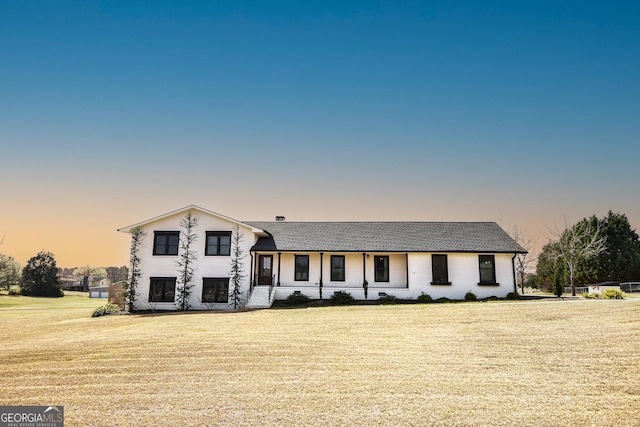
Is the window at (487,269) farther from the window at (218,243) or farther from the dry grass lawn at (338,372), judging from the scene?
the window at (218,243)

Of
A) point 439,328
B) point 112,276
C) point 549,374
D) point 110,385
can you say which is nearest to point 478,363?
point 549,374

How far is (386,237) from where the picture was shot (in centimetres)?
3162

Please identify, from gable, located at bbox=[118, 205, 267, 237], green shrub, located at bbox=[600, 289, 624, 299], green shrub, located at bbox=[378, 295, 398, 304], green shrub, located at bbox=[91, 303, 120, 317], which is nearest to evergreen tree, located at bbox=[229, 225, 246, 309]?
gable, located at bbox=[118, 205, 267, 237]

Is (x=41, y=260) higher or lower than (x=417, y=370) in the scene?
higher

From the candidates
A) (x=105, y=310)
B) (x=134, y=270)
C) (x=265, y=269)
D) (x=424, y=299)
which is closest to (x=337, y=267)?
(x=265, y=269)

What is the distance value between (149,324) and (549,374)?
1684 cm

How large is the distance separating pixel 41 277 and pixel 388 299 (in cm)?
5608

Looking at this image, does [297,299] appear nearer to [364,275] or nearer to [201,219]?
[364,275]

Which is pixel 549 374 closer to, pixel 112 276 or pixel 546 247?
pixel 546 247

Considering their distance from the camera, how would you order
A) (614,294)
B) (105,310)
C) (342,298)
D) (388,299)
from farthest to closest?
(388,299) → (342,298) → (614,294) → (105,310)

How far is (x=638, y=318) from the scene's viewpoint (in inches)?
701

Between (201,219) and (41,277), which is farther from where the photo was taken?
(41,277)

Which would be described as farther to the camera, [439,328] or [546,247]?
[546,247]

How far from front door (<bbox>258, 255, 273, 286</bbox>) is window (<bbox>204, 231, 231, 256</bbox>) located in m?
2.62
